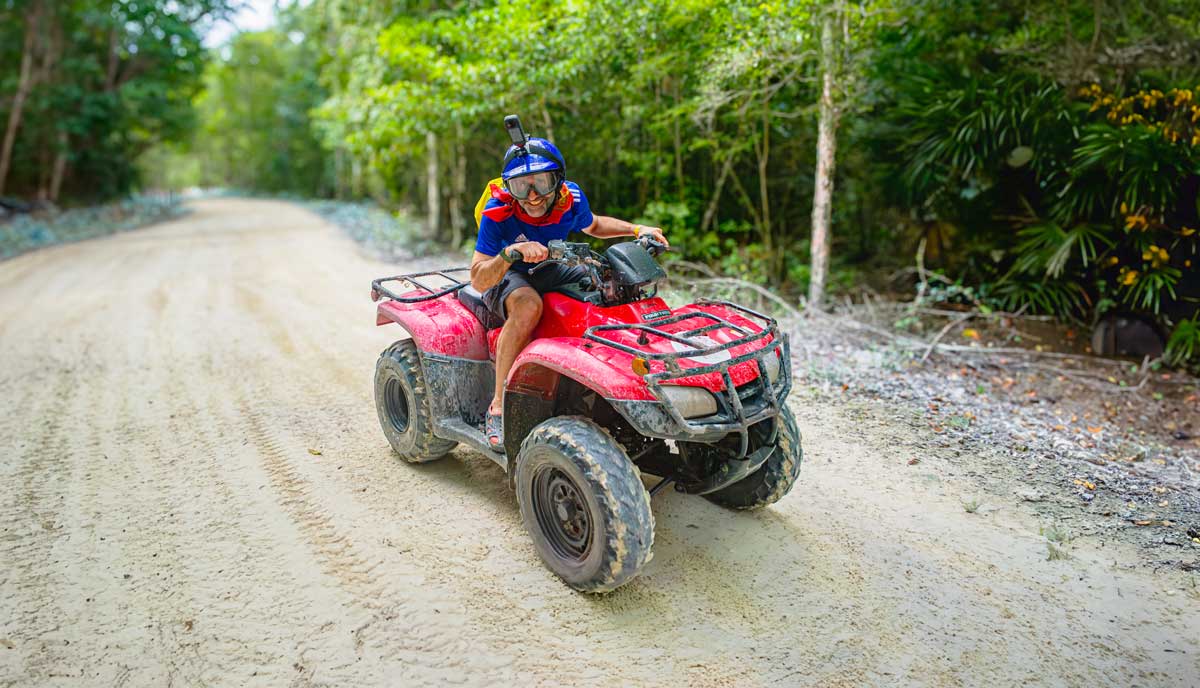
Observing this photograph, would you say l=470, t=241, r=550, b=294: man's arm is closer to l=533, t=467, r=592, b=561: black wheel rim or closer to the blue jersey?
the blue jersey

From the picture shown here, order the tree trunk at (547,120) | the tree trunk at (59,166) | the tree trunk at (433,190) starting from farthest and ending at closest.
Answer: the tree trunk at (59,166) → the tree trunk at (433,190) → the tree trunk at (547,120)

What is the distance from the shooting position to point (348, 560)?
11.1 feet

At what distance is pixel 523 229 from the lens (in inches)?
145

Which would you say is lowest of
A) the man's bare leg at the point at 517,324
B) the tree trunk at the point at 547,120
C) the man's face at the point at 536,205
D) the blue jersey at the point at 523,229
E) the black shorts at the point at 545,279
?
the man's bare leg at the point at 517,324

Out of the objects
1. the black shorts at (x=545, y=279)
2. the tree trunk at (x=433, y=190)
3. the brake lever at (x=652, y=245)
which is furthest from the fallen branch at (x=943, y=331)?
the tree trunk at (x=433, y=190)

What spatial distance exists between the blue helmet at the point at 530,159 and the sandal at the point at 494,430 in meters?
1.17

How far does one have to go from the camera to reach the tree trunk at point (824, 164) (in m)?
7.47

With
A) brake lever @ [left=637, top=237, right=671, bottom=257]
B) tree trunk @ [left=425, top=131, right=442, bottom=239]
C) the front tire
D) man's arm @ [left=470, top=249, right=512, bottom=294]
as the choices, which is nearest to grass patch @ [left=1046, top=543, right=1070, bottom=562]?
the front tire

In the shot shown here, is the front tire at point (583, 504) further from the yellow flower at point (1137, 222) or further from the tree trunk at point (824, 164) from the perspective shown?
the yellow flower at point (1137, 222)

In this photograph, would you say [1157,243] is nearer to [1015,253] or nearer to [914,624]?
[1015,253]

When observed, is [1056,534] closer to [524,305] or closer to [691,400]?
[691,400]

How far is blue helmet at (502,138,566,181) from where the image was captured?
132 inches

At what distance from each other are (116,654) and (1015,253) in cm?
781

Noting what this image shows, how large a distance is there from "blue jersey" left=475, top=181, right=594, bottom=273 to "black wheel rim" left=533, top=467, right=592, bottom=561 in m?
1.04
